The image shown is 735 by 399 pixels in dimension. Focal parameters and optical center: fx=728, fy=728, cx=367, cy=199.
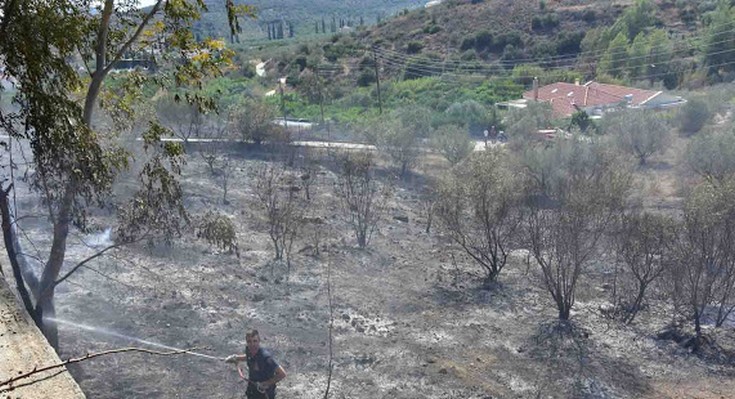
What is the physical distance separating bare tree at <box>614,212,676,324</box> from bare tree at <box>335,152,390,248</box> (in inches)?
208

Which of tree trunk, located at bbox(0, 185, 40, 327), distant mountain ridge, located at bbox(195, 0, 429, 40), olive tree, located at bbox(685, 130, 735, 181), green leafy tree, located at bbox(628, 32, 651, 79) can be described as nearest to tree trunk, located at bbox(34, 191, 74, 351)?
tree trunk, located at bbox(0, 185, 40, 327)

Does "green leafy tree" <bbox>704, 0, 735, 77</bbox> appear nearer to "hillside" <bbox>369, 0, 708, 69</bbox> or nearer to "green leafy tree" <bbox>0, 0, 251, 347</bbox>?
"hillside" <bbox>369, 0, 708, 69</bbox>

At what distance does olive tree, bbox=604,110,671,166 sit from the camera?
23.3 m

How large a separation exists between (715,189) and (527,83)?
32.4m

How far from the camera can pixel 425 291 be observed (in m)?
12.6

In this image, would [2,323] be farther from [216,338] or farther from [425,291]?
[425,291]

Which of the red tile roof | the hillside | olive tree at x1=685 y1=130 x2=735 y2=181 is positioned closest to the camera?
olive tree at x1=685 y1=130 x2=735 y2=181

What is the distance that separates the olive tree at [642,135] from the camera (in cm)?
2328

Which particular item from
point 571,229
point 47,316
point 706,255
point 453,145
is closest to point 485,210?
point 571,229

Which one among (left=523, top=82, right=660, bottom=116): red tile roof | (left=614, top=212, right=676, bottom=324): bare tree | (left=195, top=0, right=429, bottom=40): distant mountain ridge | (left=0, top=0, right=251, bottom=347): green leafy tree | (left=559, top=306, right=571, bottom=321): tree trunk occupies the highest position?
(left=195, top=0, right=429, bottom=40): distant mountain ridge

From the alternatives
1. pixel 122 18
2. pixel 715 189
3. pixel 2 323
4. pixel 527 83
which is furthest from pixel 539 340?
pixel 527 83

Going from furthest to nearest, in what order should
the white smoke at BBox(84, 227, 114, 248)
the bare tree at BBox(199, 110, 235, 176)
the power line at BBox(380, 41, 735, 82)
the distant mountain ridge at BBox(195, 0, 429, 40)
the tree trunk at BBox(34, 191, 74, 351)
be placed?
the distant mountain ridge at BBox(195, 0, 429, 40)
the power line at BBox(380, 41, 735, 82)
the bare tree at BBox(199, 110, 235, 176)
the white smoke at BBox(84, 227, 114, 248)
the tree trunk at BBox(34, 191, 74, 351)

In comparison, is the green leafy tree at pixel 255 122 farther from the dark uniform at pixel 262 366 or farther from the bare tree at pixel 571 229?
the dark uniform at pixel 262 366

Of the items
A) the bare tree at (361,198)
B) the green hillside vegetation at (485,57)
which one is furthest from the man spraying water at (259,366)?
the green hillside vegetation at (485,57)
